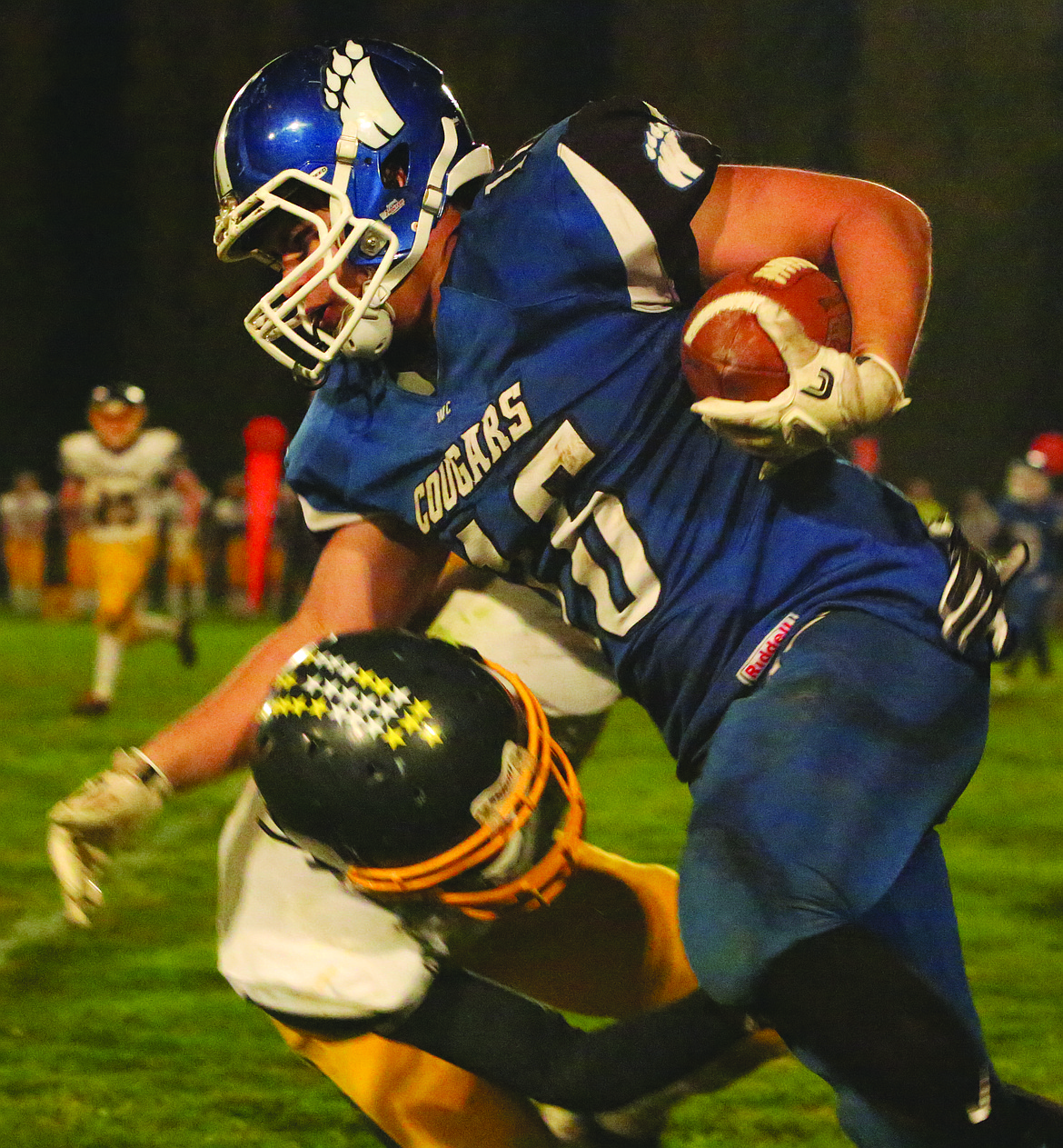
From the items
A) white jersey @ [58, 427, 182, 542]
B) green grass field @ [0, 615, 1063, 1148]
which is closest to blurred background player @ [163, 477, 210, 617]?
white jersey @ [58, 427, 182, 542]

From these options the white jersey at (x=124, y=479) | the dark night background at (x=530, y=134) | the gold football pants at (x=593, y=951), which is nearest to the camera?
the gold football pants at (x=593, y=951)

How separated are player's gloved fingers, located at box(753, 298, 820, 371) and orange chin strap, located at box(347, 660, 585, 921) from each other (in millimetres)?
532

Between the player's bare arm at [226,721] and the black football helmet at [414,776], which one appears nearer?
the black football helmet at [414,776]

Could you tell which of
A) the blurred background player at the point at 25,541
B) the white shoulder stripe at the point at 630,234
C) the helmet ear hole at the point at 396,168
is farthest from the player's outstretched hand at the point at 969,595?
the blurred background player at the point at 25,541

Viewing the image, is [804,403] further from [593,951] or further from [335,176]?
[593,951]

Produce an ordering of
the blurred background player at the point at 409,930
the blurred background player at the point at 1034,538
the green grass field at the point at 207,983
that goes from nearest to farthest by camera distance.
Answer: the blurred background player at the point at 409,930 < the green grass field at the point at 207,983 < the blurred background player at the point at 1034,538

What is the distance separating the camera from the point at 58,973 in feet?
11.8

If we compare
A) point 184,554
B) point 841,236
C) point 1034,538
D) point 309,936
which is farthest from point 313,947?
point 184,554

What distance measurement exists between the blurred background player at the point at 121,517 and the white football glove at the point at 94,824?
238 inches

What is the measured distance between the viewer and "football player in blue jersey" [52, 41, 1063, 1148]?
5.36ft

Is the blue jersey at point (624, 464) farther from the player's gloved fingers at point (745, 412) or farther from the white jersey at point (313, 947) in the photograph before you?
the white jersey at point (313, 947)

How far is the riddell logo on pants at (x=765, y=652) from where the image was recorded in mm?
1841

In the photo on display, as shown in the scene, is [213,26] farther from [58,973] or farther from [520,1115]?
[520,1115]

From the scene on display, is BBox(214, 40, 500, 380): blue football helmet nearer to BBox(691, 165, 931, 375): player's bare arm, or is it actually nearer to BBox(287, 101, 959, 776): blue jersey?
BBox(287, 101, 959, 776): blue jersey
